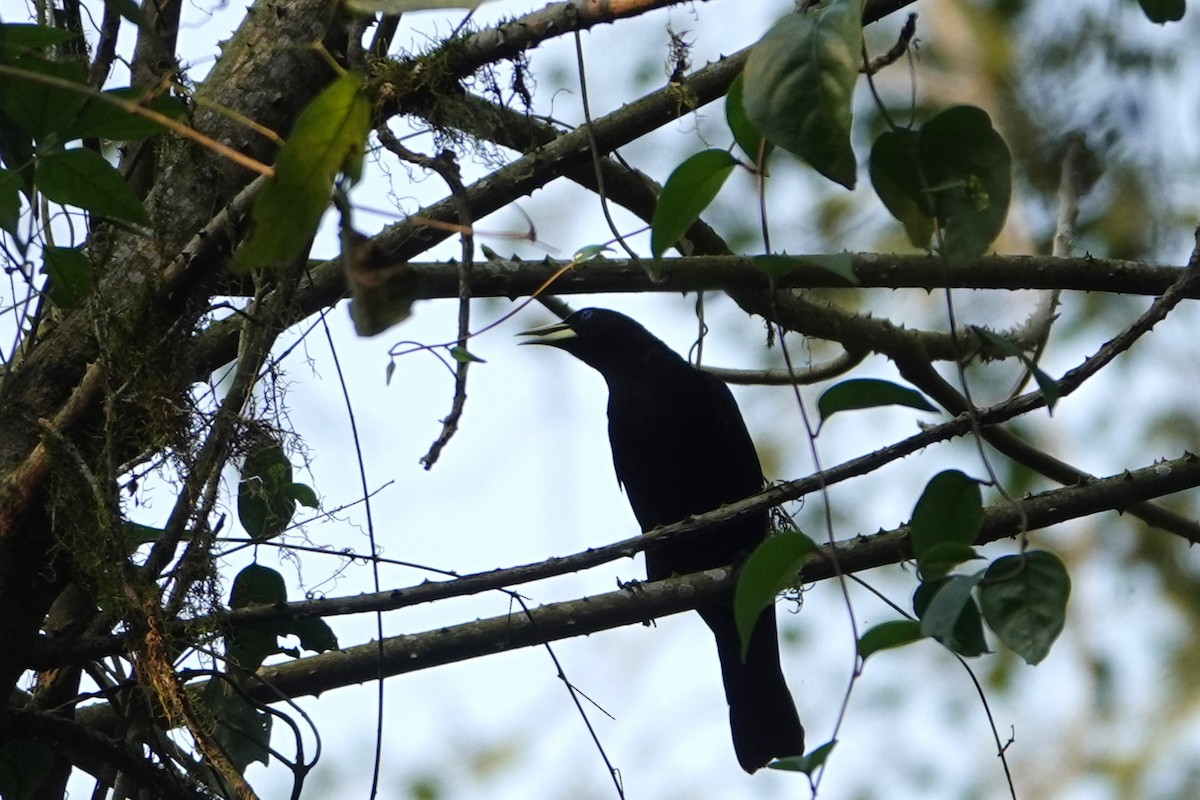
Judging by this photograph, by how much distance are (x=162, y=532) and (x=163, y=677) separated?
28 cm

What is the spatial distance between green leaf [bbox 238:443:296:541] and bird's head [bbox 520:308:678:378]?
7.32 feet

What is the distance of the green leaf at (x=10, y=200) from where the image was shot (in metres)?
1.81

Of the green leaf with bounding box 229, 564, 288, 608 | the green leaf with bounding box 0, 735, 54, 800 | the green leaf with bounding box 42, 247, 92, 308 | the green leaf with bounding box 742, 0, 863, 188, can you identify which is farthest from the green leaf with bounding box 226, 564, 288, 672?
the green leaf with bounding box 742, 0, 863, 188

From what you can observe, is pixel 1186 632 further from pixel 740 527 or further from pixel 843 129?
pixel 843 129

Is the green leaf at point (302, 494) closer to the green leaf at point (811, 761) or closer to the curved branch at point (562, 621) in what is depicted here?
the curved branch at point (562, 621)

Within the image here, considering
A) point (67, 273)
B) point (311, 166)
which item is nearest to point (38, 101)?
point (67, 273)

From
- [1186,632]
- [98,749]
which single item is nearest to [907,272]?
[98,749]

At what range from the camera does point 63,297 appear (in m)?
2.13

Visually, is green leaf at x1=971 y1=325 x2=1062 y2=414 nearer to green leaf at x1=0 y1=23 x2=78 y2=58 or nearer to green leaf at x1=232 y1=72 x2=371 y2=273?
green leaf at x1=232 y1=72 x2=371 y2=273

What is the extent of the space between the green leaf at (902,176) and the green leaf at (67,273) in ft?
4.53

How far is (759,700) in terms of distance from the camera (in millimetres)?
4363

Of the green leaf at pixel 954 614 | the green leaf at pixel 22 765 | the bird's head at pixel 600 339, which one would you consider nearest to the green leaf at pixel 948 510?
the green leaf at pixel 954 614

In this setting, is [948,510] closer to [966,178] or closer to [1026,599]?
[1026,599]

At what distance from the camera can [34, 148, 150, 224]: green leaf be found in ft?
5.88
